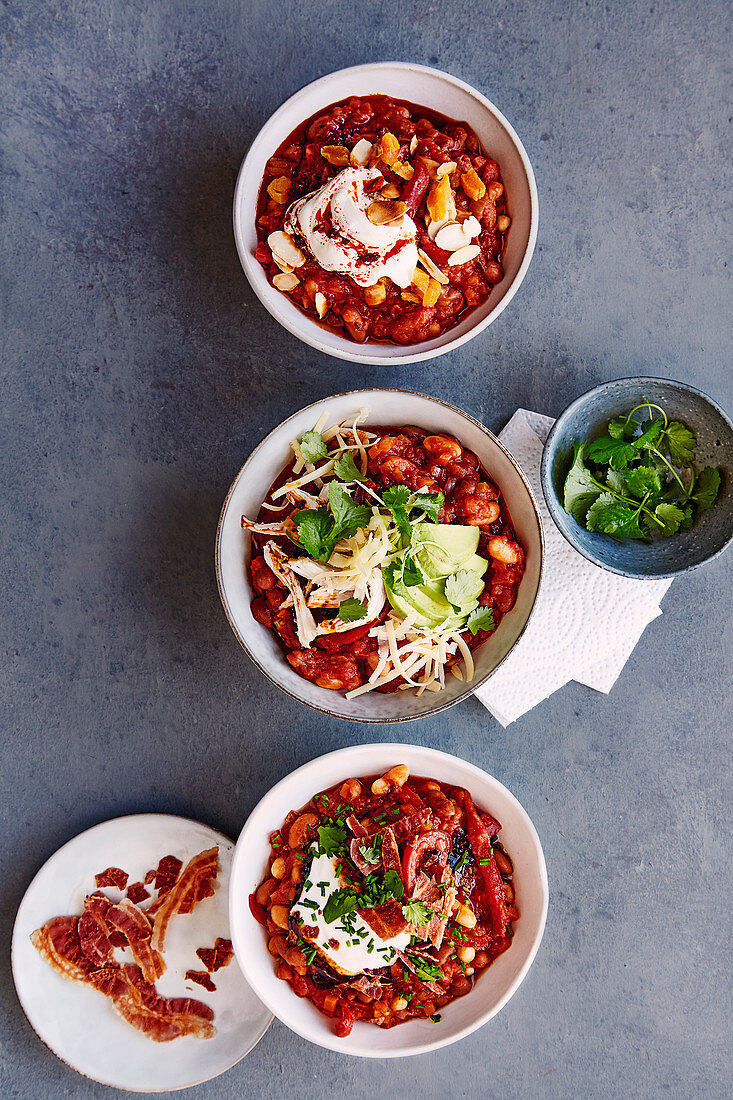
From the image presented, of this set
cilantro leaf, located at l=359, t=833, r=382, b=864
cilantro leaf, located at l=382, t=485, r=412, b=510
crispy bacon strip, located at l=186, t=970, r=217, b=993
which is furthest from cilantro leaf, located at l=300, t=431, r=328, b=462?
crispy bacon strip, located at l=186, t=970, r=217, b=993

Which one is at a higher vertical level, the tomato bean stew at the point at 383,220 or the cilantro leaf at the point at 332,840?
the tomato bean stew at the point at 383,220

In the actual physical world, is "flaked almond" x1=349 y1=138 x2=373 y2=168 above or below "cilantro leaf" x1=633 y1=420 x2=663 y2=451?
above

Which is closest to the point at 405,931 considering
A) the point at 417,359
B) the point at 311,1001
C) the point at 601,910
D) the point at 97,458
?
the point at 311,1001

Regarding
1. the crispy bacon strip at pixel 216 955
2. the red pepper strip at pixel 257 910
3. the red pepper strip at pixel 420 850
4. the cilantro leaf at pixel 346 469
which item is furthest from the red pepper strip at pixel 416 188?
the crispy bacon strip at pixel 216 955

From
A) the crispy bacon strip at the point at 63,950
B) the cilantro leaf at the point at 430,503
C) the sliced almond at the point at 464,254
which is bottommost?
the crispy bacon strip at the point at 63,950

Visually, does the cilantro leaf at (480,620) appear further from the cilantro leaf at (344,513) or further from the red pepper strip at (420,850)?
the red pepper strip at (420,850)

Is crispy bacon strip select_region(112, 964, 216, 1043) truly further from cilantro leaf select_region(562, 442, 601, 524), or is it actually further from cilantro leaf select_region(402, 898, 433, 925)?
cilantro leaf select_region(562, 442, 601, 524)

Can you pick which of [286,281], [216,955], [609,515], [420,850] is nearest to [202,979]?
[216,955]

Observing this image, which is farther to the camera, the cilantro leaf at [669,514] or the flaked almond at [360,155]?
the cilantro leaf at [669,514]
